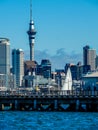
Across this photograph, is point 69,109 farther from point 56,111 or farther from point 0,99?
point 0,99

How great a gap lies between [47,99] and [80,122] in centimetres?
4894

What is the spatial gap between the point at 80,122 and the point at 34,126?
991 centimetres

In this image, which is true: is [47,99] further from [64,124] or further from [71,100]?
[64,124]

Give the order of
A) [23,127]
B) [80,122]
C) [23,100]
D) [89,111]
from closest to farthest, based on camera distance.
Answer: [23,127], [80,122], [89,111], [23,100]

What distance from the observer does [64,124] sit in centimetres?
9731

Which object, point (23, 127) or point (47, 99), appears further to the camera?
point (47, 99)

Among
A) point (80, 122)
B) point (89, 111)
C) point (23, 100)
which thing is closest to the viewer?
point (80, 122)

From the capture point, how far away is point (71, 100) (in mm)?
147375

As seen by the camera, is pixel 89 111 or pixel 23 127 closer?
pixel 23 127

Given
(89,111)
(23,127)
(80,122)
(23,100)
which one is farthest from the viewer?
(23,100)

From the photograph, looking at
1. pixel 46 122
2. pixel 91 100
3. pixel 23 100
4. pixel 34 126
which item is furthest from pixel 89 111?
pixel 34 126

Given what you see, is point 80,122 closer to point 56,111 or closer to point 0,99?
point 56,111

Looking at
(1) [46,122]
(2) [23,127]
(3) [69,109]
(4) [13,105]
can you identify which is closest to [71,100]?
(3) [69,109]

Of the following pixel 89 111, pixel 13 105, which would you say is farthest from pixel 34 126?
pixel 13 105
